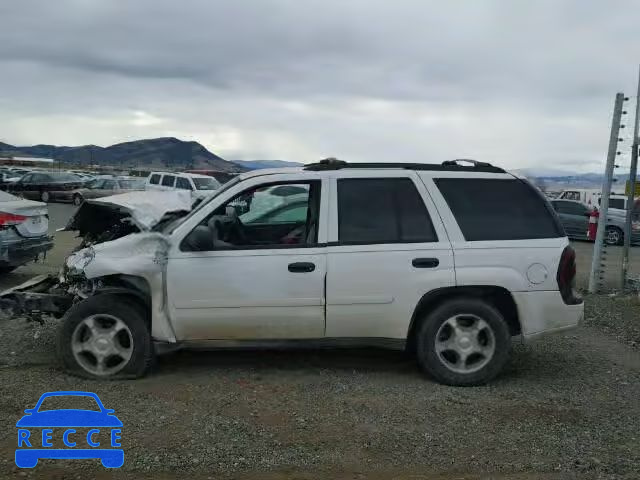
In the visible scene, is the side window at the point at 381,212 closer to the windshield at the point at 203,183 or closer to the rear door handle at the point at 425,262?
the rear door handle at the point at 425,262

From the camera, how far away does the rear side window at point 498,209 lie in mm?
5184

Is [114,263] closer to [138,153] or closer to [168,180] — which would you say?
[168,180]

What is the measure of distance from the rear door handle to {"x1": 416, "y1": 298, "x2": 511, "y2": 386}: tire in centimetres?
34

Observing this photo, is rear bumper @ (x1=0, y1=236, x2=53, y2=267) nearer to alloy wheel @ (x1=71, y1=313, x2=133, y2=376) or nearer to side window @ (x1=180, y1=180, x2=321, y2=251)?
alloy wheel @ (x1=71, y1=313, x2=133, y2=376)

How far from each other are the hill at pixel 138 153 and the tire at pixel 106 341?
422 ft

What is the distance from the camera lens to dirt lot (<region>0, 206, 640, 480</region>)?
3.73 m

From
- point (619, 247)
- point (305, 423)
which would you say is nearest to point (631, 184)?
point (305, 423)

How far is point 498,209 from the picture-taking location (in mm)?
5258

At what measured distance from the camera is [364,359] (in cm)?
583

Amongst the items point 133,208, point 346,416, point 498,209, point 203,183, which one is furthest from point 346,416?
point 203,183

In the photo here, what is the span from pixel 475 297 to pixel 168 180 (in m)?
22.4

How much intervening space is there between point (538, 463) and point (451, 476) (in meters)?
0.59

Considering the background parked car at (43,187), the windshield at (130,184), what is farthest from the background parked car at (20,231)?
the background parked car at (43,187)

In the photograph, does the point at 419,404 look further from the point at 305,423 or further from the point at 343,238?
the point at 343,238
